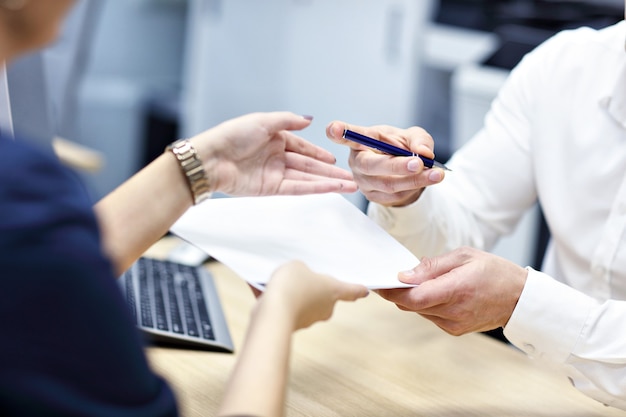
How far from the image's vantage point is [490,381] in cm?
109

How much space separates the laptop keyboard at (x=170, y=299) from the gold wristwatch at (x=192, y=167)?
0.60 feet

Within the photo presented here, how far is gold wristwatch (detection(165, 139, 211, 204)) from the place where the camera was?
1018mm

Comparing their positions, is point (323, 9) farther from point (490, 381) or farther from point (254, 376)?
point (254, 376)

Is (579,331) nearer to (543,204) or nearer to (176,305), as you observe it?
(543,204)

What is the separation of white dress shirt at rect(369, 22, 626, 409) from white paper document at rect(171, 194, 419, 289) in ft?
0.61

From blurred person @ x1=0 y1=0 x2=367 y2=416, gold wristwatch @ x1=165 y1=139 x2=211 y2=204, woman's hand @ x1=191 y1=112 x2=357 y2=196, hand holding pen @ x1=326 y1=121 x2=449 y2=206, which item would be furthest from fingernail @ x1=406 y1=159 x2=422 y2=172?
blurred person @ x1=0 y1=0 x2=367 y2=416

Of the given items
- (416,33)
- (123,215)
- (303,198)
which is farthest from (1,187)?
(416,33)

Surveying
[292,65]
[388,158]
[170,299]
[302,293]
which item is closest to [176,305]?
[170,299]

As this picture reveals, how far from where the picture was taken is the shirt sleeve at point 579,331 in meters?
1.03

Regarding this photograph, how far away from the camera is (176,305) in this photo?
118cm

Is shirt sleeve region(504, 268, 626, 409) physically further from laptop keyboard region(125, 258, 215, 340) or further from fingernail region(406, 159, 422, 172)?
laptop keyboard region(125, 258, 215, 340)

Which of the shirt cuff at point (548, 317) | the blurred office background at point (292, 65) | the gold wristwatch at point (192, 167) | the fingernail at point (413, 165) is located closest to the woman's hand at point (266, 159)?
the gold wristwatch at point (192, 167)

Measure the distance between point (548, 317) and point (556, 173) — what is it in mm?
354

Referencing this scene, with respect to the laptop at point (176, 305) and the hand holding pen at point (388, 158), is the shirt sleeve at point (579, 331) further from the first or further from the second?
the laptop at point (176, 305)
